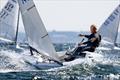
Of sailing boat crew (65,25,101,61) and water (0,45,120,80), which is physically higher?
sailing boat crew (65,25,101,61)

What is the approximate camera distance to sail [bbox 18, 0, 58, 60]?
24.3 m

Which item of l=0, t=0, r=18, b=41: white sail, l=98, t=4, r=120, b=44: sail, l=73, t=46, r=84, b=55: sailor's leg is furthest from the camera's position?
l=98, t=4, r=120, b=44: sail

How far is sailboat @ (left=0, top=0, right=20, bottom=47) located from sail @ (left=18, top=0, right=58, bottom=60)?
46.7 feet

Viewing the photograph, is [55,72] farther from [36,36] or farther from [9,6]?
[9,6]

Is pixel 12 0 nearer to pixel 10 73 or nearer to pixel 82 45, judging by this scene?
pixel 82 45

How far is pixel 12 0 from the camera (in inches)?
1492

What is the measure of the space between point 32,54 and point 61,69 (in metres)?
1.86

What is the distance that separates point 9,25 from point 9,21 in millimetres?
544

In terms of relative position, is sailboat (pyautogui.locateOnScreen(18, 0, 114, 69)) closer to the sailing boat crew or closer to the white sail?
the sailing boat crew

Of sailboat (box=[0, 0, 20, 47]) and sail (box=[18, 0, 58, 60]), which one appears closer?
sail (box=[18, 0, 58, 60])

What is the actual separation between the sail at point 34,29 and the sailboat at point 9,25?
14239 millimetres

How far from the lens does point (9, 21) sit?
3991cm

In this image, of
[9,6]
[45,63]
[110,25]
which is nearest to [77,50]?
[45,63]

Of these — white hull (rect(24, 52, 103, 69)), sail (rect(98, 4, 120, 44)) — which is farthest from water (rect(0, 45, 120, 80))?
sail (rect(98, 4, 120, 44))
